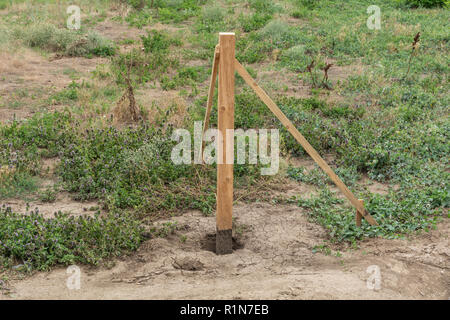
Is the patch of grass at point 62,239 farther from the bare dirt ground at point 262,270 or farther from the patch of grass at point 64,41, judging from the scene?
the patch of grass at point 64,41

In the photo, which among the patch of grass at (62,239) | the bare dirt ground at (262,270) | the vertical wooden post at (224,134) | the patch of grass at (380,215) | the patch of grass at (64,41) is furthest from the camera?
the patch of grass at (64,41)

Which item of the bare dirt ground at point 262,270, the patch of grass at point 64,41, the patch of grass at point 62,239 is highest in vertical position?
the patch of grass at point 64,41

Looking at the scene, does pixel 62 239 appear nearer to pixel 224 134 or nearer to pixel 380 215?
pixel 224 134

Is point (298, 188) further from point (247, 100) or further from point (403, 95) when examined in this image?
point (403, 95)

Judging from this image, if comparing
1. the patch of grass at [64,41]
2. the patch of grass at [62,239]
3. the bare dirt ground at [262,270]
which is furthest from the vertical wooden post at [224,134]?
the patch of grass at [64,41]

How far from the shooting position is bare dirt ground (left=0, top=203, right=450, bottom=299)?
4.31m

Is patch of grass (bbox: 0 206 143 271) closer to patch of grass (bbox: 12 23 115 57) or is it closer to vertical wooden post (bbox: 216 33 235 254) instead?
vertical wooden post (bbox: 216 33 235 254)

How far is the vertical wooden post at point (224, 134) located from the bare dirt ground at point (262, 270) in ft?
0.64

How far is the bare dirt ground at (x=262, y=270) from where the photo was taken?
14.1ft

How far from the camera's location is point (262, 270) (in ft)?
15.5

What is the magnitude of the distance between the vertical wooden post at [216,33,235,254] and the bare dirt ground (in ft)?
0.64

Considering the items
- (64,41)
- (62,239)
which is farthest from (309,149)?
(64,41)

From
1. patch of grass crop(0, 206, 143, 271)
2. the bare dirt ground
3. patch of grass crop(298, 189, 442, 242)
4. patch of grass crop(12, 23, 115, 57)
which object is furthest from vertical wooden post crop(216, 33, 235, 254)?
patch of grass crop(12, 23, 115, 57)
